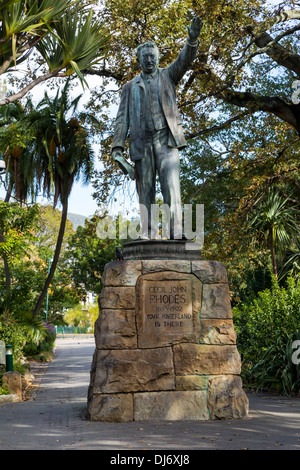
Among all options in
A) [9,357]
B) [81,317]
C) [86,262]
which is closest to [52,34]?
[9,357]

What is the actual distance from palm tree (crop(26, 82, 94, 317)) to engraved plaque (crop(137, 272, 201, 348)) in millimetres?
13340

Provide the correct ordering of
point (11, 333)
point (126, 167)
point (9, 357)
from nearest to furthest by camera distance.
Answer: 1. point (126, 167)
2. point (9, 357)
3. point (11, 333)

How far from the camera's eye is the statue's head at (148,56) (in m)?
6.81

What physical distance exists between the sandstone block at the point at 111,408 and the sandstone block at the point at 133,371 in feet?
0.22

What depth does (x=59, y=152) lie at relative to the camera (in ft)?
64.2

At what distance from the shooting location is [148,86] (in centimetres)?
688

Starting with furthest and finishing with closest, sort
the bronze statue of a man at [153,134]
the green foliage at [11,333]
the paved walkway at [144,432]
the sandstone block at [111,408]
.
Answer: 1. the green foliage at [11,333]
2. the bronze statue of a man at [153,134]
3. the sandstone block at [111,408]
4. the paved walkway at [144,432]

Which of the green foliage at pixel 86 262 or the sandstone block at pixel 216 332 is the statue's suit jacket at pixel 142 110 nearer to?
the sandstone block at pixel 216 332

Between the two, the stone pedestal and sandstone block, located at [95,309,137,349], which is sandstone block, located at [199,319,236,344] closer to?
the stone pedestal

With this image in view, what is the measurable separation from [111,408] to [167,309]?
1.13 meters

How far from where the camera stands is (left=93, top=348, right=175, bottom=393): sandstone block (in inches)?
234

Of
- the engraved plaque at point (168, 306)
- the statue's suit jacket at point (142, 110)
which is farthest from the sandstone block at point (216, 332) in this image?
the statue's suit jacket at point (142, 110)

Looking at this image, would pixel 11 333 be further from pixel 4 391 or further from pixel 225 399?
pixel 225 399

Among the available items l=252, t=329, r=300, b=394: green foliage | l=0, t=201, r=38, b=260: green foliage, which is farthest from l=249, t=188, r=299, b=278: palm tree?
l=252, t=329, r=300, b=394: green foliage
